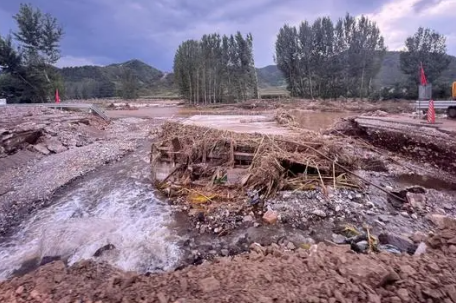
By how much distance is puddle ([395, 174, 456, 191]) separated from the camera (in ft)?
24.1

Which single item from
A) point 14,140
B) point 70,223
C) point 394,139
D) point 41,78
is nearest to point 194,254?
point 70,223

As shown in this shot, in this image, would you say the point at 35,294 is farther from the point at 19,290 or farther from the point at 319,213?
the point at 319,213

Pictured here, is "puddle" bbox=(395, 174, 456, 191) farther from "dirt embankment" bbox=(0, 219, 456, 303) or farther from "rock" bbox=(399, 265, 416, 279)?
"rock" bbox=(399, 265, 416, 279)

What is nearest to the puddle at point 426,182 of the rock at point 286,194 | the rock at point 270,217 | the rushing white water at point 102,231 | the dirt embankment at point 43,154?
the rock at point 286,194

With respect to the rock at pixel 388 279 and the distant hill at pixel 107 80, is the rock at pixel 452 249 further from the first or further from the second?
the distant hill at pixel 107 80

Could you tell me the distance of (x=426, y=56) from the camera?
3069cm

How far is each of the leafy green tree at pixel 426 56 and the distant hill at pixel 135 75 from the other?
47.1ft

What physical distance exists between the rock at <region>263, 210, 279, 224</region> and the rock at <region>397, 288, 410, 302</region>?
291 cm

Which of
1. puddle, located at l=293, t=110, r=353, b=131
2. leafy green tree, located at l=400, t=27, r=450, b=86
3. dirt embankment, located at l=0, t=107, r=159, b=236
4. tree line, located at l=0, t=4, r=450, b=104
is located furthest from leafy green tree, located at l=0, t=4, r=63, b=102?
leafy green tree, located at l=400, t=27, r=450, b=86

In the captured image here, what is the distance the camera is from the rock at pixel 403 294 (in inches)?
98.1

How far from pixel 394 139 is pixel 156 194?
9.76 meters

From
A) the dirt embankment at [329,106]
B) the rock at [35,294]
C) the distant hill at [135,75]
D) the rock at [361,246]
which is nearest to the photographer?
the rock at [35,294]

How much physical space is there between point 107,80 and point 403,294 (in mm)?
81514

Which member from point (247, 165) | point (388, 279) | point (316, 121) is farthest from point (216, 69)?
point (388, 279)
